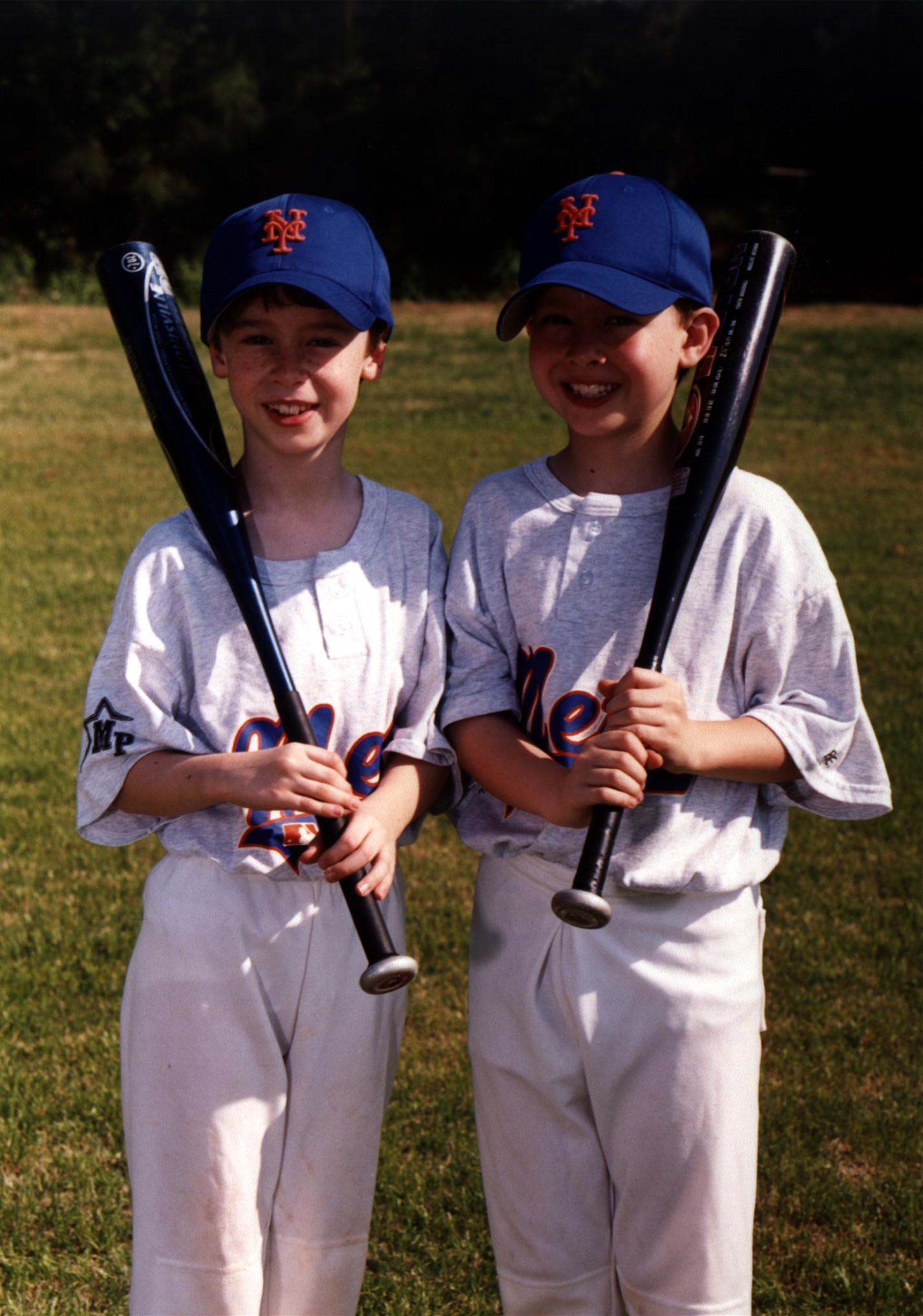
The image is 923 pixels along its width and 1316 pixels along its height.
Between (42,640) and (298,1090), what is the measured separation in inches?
191

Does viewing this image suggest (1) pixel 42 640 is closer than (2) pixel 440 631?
No

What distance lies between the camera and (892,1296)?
2.70m

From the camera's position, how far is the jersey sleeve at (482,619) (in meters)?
2.09

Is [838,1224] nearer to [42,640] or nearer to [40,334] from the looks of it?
[42,640]

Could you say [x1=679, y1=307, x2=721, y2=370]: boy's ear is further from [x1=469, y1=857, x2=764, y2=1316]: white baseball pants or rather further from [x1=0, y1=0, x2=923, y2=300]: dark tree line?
[x1=469, y1=857, x2=764, y2=1316]: white baseball pants

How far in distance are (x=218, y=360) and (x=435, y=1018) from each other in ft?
7.02

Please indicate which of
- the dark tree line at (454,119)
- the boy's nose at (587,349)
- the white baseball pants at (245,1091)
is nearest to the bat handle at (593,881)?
the white baseball pants at (245,1091)

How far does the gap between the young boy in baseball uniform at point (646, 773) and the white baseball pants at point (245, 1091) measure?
0.79 feet

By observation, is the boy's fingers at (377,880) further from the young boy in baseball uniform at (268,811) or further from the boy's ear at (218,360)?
the boy's ear at (218,360)

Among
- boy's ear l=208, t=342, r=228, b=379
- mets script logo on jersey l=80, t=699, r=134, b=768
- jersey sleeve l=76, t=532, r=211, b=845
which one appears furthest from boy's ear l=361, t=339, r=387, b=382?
mets script logo on jersey l=80, t=699, r=134, b=768

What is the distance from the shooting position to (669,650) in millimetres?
2010

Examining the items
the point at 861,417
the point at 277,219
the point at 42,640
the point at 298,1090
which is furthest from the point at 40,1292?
the point at 861,417

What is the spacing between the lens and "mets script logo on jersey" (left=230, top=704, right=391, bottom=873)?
199 centimetres

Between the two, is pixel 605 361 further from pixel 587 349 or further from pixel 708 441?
pixel 708 441
